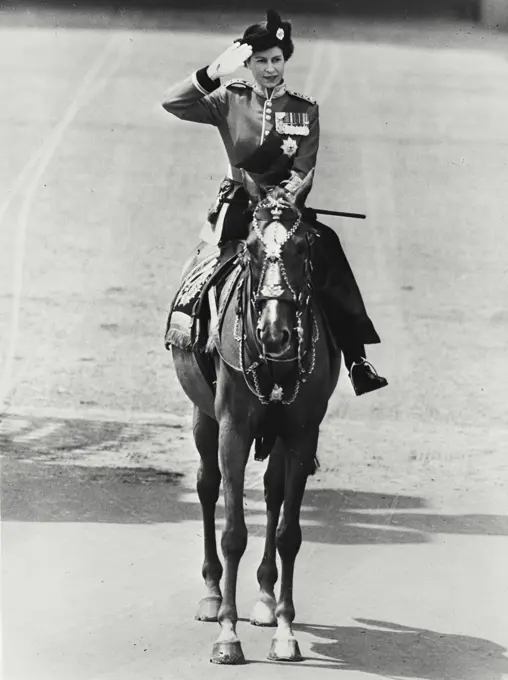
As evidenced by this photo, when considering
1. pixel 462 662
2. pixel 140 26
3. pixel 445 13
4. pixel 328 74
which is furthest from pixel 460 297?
pixel 462 662

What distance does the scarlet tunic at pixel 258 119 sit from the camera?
8898 mm

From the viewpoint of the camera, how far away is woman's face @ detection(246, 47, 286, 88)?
891cm

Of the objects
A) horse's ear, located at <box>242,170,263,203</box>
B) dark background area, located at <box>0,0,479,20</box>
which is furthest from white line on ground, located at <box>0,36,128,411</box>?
horse's ear, located at <box>242,170,263,203</box>

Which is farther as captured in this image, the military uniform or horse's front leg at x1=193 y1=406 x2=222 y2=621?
horse's front leg at x1=193 y1=406 x2=222 y2=621

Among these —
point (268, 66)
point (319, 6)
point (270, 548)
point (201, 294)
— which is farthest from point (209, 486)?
point (319, 6)

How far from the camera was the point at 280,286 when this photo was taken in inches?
321

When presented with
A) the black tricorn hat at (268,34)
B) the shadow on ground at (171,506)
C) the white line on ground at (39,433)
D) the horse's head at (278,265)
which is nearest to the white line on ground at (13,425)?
the white line on ground at (39,433)

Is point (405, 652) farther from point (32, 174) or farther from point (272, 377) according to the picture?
point (32, 174)

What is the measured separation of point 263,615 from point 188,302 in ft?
5.89

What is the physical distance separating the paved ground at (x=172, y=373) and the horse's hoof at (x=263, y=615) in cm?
10

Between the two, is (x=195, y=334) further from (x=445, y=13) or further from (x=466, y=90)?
(x=466, y=90)

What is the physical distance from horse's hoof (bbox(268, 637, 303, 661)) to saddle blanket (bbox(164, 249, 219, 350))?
5.64 ft

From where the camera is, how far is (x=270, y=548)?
948cm

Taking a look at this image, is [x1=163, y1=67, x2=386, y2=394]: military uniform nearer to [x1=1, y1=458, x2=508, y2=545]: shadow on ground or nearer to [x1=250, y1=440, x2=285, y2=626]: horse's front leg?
[x1=250, y1=440, x2=285, y2=626]: horse's front leg
